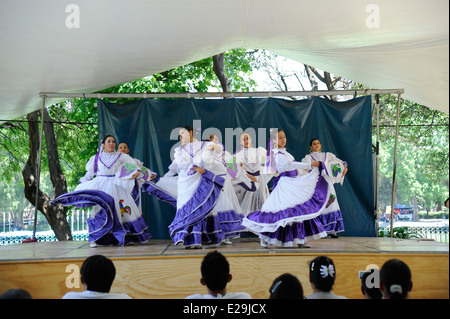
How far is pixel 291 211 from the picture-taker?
18.1 ft

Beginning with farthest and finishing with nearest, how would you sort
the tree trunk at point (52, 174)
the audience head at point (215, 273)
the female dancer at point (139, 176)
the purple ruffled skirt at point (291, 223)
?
the tree trunk at point (52, 174), the female dancer at point (139, 176), the purple ruffled skirt at point (291, 223), the audience head at point (215, 273)

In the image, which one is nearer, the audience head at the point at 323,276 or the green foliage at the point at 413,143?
the audience head at the point at 323,276

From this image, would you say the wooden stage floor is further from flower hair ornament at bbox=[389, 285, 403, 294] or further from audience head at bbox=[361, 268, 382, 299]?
flower hair ornament at bbox=[389, 285, 403, 294]

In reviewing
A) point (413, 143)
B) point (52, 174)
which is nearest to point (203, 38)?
point (52, 174)

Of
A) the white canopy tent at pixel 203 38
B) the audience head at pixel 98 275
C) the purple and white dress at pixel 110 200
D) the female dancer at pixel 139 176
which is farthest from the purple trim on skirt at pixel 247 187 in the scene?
the audience head at pixel 98 275

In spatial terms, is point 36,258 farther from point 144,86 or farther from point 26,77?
point 144,86

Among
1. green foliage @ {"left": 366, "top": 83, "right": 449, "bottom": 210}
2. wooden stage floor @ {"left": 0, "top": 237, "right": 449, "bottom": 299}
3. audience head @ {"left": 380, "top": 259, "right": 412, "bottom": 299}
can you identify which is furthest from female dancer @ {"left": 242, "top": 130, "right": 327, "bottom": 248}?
green foliage @ {"left": 366, "top": 83, "right": 449, "bottom": 210}

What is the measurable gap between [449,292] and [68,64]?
505 cm

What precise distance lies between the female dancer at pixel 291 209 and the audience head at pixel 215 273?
9.23 feet

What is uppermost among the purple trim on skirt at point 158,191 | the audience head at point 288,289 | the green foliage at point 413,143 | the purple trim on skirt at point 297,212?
the green foliage at point 413,143

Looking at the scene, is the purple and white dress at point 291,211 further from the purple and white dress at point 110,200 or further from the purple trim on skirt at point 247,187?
the purple and white dress at point 110,200

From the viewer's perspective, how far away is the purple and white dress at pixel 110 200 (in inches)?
240

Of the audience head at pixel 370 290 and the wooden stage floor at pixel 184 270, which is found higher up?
the audience head at pixel 370 290
